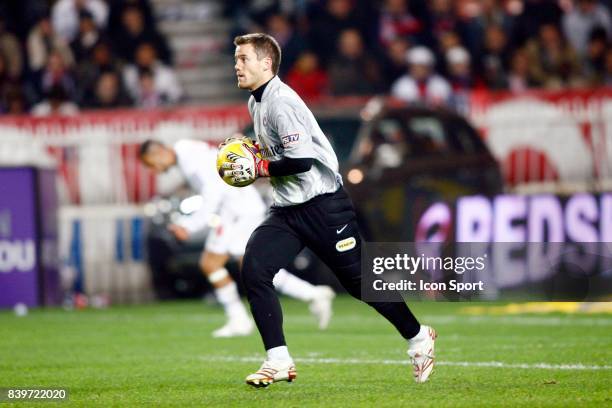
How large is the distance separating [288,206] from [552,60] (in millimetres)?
12615

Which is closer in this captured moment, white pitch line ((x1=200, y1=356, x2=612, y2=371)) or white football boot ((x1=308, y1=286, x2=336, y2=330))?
white pitch line ((x1=200, y1=356, x2=612, y2=371))

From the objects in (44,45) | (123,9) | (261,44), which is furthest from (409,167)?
(261,44)

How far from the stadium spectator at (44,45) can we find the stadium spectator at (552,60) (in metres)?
6.58

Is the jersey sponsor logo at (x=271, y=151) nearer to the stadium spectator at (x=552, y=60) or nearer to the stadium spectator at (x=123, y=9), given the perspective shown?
the stadium spectator at (x=552, y=60)

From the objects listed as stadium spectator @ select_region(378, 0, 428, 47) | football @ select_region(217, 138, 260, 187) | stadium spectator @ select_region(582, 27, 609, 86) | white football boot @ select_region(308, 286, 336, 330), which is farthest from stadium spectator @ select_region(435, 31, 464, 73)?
football @ select_region(217, 138, 260, 187)

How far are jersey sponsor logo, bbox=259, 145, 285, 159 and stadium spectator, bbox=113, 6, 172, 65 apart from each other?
500 inches

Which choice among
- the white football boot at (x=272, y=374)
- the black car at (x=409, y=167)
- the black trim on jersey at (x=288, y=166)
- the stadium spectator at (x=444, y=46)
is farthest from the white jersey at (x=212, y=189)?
the stadium spectator at (x=444, y=46)

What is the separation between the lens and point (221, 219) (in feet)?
46.1

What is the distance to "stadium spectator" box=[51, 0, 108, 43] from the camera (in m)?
21.8

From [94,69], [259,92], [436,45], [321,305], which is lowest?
[321,305]

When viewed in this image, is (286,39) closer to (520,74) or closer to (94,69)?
(94,69)

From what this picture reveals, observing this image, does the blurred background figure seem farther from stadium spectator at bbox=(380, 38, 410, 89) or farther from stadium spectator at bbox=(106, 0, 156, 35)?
stadium spectator at bbox=(106, 0, 156, 35)

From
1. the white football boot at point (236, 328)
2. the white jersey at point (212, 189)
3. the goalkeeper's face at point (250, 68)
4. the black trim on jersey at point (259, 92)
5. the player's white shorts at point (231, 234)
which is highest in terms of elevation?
the goalkeeper's face at point (250, 68)

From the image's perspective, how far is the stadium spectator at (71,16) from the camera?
21.8m
